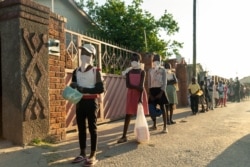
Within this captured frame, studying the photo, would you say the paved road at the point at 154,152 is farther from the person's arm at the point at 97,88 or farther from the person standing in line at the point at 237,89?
the person standing in line at the point at 237,89

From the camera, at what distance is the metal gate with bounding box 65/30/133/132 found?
8.16m

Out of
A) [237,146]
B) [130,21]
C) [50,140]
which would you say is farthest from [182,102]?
[50,140]

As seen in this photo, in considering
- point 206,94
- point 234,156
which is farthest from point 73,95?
point 206,94

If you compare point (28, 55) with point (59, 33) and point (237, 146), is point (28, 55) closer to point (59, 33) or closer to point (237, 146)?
point (59, 33)

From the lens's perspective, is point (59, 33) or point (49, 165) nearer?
point (49, 165)

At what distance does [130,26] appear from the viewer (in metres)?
16.5

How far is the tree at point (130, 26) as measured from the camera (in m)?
15.9

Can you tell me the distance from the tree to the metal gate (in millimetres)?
4073

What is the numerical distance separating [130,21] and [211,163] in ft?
39.7

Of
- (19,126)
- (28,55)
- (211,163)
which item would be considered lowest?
(211,163)

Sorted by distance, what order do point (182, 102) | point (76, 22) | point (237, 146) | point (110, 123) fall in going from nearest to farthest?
1. point (237, 146)
2. point (110, 123)
3. point (182, 102)
4. point (76, 22)

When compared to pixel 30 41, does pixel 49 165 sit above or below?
below

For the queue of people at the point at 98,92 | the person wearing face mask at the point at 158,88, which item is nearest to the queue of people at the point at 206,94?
the queue of people at the point at 98,92

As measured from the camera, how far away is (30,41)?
230 inches
